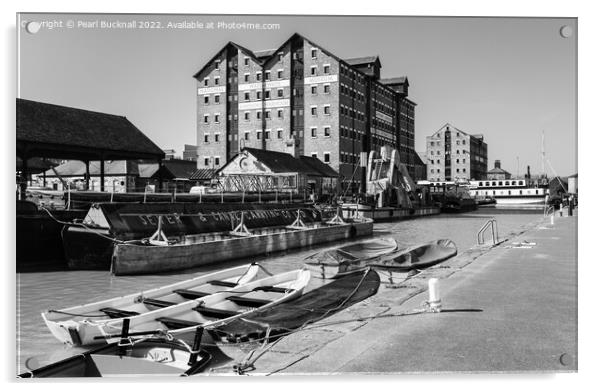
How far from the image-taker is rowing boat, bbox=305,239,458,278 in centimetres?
1625

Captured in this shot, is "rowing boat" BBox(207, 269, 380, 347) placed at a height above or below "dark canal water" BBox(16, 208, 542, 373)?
above

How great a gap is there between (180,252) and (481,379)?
14.5 metres

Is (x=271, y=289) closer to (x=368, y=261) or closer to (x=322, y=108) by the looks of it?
(x=368, y=261)

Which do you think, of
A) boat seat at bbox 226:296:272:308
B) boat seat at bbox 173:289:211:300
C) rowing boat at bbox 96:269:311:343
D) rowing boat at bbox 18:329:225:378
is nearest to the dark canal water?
rowing boat at bbox 18:329:225:378

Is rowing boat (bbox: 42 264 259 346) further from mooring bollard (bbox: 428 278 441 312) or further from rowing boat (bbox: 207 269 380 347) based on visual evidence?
mooring bollard (bbox: 428 278 441 312)

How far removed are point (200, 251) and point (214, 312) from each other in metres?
10.3

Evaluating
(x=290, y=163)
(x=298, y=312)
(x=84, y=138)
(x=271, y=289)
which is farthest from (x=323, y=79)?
(x=298, y=312)

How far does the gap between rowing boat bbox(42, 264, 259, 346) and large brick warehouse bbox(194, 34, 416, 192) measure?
481cm

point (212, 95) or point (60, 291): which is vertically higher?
point (212, 95)

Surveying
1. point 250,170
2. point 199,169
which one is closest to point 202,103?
point 250,170

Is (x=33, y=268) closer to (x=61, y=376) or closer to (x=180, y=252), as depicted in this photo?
(x=180, y=252)

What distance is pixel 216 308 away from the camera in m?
10.8

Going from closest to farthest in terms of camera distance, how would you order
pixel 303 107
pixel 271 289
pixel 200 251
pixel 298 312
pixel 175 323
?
pixel 175 323 → pixel 298 312 → pixel 271 289 → pixel 200 251 → pixel 303 107

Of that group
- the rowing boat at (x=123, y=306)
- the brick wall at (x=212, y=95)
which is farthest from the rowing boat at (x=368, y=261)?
the brick wall at (x=212, y=95)
